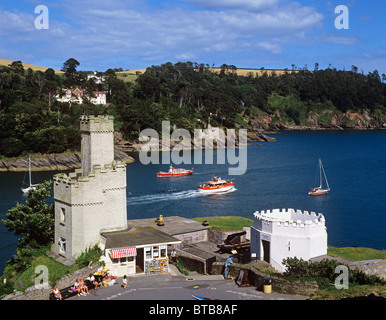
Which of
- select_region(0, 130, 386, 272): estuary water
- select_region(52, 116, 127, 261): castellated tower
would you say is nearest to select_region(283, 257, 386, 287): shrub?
select_region(52, 116, 127, 261): castellated tower

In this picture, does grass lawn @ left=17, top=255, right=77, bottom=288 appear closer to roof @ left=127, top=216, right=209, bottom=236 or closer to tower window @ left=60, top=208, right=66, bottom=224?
tower window @ left=60, top=208, right=66, bottom=224

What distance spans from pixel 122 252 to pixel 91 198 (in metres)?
5.23

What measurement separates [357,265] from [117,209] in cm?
1592

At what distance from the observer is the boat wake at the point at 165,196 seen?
7106 cm

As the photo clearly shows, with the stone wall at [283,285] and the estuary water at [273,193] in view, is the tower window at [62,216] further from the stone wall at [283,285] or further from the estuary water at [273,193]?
the stone wall at [283,285]

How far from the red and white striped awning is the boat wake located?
138ft

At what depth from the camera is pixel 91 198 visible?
30.8m

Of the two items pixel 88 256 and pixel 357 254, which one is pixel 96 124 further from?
pixel 357 254

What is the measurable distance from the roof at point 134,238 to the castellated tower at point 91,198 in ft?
3.58

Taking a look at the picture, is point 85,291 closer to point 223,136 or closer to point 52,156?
point 52,156

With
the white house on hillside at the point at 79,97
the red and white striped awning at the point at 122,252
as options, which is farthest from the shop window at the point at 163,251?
the white house on hillside at the point at 79,97

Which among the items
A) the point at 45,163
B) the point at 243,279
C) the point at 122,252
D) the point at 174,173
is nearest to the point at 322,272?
the point at 243,279

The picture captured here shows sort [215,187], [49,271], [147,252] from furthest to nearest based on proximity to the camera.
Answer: [215,187] → [49,271] → [147,252]
